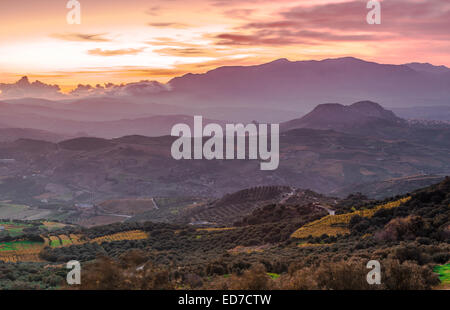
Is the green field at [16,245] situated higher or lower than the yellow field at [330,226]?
lower

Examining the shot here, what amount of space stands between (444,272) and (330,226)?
17783 mm

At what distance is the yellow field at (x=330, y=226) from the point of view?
32.5 m

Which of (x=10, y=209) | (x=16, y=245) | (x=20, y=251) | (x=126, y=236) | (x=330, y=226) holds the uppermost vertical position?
(x=330, y=226)

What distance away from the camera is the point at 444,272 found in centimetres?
1609

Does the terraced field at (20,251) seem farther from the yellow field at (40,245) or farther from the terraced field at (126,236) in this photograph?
the terraced field at (126,236)

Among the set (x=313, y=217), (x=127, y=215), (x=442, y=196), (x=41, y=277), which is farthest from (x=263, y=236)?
(x=127, y=215)

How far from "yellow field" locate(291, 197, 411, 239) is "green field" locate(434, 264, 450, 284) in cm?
1418

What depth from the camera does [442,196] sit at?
3281cm

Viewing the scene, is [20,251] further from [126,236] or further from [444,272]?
[444,272]

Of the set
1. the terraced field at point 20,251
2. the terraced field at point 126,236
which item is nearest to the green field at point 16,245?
the terraced field at point 20,251

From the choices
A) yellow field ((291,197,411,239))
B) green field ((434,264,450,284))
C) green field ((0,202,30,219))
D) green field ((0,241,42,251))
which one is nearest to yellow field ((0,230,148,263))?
green field ((0,241,42,251))

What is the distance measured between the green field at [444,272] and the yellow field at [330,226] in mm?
14181

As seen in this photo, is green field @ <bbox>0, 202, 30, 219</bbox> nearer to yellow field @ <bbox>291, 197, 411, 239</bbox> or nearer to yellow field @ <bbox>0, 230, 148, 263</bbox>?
yellow field @ <bbox>0, 230, 148, 263</bbox>

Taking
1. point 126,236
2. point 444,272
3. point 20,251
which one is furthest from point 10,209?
point 444,272
